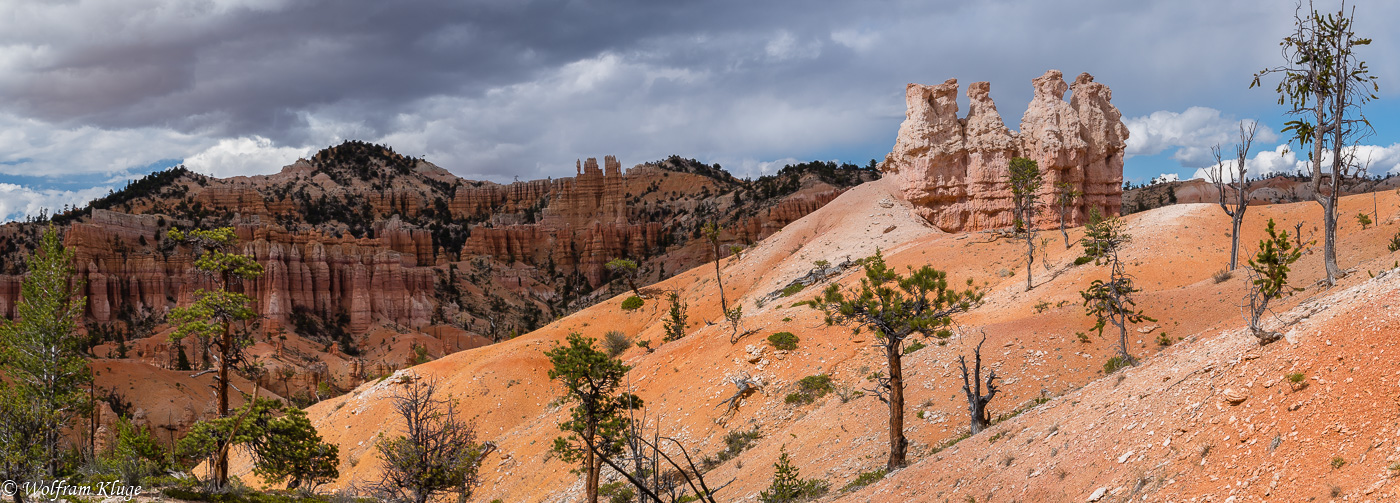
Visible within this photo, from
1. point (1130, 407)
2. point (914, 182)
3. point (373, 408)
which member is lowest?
point (373, 408)

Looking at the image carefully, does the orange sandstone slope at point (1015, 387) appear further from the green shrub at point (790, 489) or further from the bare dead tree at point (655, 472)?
the bare dead tree at point (655, 472)

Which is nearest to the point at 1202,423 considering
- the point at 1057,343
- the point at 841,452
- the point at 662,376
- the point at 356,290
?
the point at 841,452

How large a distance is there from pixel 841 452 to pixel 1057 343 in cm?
880

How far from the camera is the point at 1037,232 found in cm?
5106

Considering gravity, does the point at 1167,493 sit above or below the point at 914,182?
below

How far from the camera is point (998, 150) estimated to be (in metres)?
59.0

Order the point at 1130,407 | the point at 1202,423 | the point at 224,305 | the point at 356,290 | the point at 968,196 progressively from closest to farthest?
the point at 1202,423, the point at 1130,407, the point at 224,305, the point at 968,196, the point at 356,290

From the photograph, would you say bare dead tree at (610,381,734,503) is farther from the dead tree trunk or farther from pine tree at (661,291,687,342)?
pine tree at (661,291,687,342)

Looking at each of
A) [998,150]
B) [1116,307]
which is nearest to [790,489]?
[1116,307]

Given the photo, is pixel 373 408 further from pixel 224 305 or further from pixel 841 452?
pixel 841 452

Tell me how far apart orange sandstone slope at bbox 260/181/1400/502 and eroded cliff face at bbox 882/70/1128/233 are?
157 inches

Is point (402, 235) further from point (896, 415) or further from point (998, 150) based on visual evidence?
point (896, 415)

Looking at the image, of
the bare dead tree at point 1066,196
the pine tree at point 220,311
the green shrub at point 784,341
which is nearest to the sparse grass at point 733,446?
the green shrub at point 784,341

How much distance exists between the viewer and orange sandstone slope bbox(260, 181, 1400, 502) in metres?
9.91
